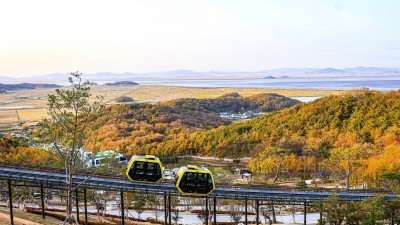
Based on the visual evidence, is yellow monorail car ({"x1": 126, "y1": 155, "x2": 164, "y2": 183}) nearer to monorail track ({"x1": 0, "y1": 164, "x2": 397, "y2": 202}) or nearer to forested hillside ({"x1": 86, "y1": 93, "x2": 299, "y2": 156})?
monorail track ({"x1": 0, "y1": 164, "x2": 397, "y2": 202})

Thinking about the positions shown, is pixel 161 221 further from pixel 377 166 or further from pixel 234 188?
pixel 377 166

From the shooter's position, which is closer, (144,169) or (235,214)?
(144,169)

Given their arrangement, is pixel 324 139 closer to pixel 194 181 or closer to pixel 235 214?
pixel 235 214

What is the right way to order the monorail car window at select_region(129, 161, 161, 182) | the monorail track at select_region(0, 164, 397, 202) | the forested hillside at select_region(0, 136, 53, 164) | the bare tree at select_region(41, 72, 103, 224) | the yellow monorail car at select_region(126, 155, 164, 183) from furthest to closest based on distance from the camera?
1. the forested hillside at select_region(0, 136, 53, 164)
2. the monorail track at select_region(0, 164, 397, 202)
3. the monorail car window at select_region(129, 161, 161, 182)
4. the yellow monorail car at select_region(126, 155, 164, 183)
5. the bare tree at select_region(41, 72, 103, 224)

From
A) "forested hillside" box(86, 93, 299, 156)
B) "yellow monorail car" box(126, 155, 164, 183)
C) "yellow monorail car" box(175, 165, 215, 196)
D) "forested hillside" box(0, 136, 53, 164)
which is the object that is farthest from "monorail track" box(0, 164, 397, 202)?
"forested hillside" box(86, 93, 299, 156)

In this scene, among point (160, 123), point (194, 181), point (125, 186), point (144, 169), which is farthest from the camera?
point (160, 123)

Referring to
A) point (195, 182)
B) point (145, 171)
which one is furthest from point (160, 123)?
point (195, 182)

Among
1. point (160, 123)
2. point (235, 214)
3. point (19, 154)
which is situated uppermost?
point (19, 154)
